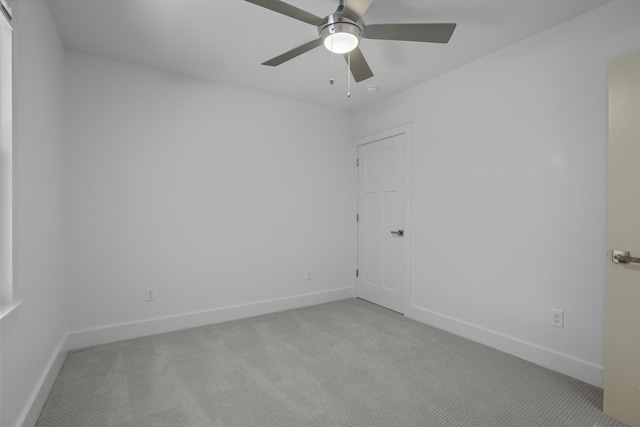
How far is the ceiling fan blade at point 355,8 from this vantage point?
5.48 feet

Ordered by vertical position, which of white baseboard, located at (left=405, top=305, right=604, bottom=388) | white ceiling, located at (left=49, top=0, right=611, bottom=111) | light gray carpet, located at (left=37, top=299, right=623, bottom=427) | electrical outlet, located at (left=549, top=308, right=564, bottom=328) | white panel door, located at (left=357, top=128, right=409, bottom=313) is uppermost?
white ceiling, located at (left=49, top=0, right=611, bottom=111)

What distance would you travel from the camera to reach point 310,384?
7.20 ft

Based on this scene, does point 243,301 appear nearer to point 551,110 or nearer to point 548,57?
point 551,110

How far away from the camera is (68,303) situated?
2.74m

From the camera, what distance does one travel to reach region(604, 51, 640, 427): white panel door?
1.80 metres

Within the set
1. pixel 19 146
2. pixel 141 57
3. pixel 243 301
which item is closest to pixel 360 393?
pixel 243 301

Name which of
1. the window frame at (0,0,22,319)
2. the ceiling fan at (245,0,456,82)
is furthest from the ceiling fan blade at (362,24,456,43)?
the window frame at (0,0,22,319)

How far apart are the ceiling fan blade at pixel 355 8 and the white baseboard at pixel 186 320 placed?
2961 millimetres

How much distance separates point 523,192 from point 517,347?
127 cm

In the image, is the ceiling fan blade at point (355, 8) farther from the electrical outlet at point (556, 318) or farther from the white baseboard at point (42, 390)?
the white baseboard at point (42, 390)

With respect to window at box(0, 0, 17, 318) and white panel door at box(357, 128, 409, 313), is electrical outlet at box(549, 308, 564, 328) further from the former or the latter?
window at box(0, 0, 17, 318)

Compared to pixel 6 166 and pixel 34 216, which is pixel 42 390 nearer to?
pixel 34 216

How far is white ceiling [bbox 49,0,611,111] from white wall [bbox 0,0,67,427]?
1.20ft

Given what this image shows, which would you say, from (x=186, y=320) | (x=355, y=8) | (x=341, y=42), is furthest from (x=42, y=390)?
(x=355, y=8)
